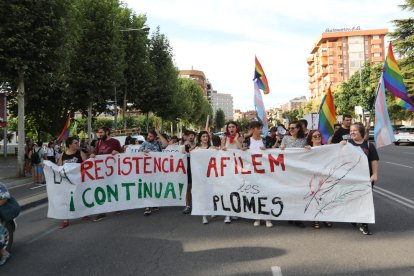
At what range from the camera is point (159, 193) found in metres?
8.29

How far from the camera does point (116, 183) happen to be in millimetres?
8148

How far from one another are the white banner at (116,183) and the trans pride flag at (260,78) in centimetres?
621

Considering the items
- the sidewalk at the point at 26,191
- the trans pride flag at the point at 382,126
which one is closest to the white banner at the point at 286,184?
the trans pride flag at the point at 382,126

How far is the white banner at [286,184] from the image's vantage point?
647 centimetres

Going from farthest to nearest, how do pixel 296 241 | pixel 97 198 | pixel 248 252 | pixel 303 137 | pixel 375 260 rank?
pixel 97 198 < pixel 303 137 < pixel 296 241 < pixel 248 252 < pixel 375 260

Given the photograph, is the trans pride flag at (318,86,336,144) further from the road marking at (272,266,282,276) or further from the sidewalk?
the sidewalk

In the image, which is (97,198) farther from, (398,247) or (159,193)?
(398,247)

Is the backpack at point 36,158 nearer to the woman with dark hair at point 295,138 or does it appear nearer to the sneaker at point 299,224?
the woman with dark hair at point 295,138

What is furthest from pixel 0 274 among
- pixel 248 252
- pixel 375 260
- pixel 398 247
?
pixel 398 247

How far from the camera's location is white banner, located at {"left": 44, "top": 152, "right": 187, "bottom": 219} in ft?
25.2

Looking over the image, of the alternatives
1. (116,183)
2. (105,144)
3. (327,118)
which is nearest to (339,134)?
(327,118)

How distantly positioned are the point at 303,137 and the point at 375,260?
289 cm

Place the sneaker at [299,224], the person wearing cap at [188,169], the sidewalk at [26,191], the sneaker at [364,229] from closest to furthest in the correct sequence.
Answer: the sneaker at [364,229]
the sneaker at [299,224]
the person wearing cap at [188,169]
the sidewalk at [26,191]

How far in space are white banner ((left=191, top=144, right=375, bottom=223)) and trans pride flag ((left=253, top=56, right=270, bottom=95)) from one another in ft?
21.7
